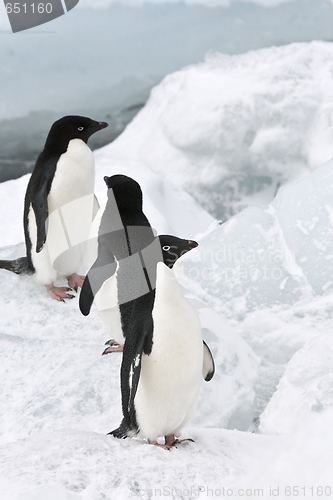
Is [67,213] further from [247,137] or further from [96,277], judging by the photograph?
[247,137]

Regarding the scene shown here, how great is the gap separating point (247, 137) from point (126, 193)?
99.5 inches

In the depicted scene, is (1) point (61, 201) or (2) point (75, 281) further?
(2) point (75, 281)

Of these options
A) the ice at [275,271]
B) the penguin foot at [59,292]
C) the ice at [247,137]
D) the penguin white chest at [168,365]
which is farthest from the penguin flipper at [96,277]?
the ice at [247,137]

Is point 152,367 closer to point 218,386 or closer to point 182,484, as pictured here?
point 182,484

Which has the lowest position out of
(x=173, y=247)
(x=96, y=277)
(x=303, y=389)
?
(x=303, y=389)

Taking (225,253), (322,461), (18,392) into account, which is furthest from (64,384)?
(225,253)

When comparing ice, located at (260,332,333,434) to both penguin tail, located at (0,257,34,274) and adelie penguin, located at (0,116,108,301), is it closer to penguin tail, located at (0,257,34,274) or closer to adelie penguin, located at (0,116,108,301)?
adelie penguin, located at (0,116,108,301)

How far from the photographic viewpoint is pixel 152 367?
2.86 feet

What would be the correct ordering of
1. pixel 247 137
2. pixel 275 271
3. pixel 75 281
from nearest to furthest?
pixel 75 281
pixel 275 271
pixel 247 137

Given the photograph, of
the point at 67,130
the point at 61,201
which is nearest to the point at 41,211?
the point at 61,201

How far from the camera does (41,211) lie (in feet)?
4.44

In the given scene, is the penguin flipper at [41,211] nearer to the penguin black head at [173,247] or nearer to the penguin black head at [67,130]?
the penguin black head at [67,130]

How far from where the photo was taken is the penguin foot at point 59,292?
147cm

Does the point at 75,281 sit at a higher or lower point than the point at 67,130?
lower
